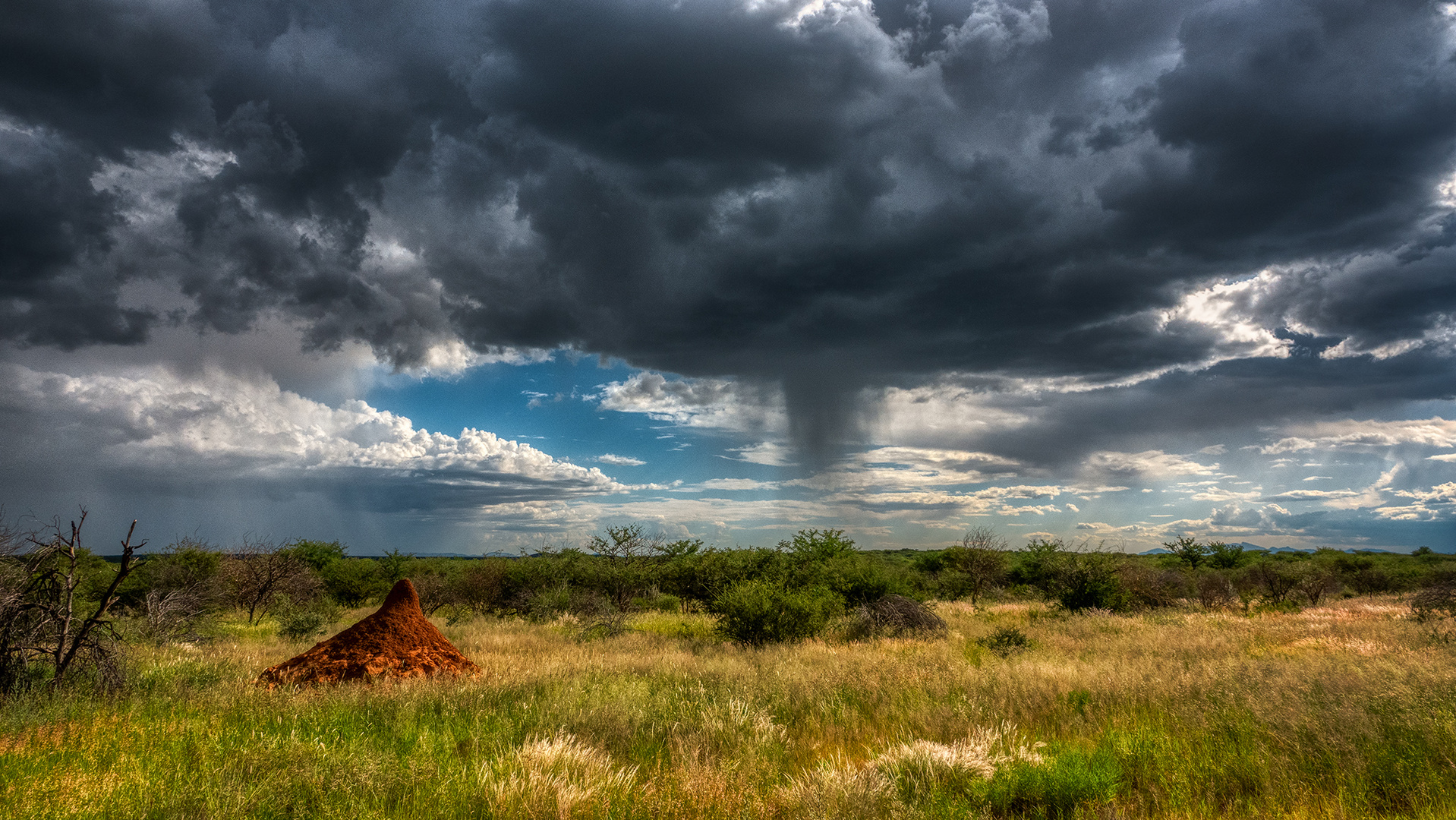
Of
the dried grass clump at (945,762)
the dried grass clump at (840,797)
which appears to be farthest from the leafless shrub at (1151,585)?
the dried grass clump at (840,797)

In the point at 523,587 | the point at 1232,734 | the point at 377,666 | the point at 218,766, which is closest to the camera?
the point at 218,766

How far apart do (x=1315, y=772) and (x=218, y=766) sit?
1111cm

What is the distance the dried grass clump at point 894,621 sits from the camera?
18.0 metres

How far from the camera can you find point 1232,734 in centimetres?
722

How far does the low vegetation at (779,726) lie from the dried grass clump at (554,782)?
3 centimetres

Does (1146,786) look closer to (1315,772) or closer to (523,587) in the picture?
(1315,772)

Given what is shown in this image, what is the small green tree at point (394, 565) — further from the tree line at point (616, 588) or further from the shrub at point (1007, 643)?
the shrub at point (1007, 643)

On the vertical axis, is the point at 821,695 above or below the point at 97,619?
below

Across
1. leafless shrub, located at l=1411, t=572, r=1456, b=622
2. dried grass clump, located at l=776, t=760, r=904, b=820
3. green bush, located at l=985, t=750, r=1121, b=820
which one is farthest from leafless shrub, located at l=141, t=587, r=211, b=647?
leafless shrub, located at l=1411, t=572, r=1456, b=622

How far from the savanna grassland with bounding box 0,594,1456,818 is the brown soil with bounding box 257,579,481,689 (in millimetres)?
773

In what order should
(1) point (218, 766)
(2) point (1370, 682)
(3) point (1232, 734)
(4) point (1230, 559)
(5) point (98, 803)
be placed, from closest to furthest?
(5) point (98, 803), (1) point (218, 766), (3) point (1232, 734), (2) point (1370, 682), (4) point (1230, 559)

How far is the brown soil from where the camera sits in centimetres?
1072

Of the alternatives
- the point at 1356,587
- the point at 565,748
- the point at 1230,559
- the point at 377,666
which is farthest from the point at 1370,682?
the point at 1356,587

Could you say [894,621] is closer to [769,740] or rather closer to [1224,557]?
[769,740]
